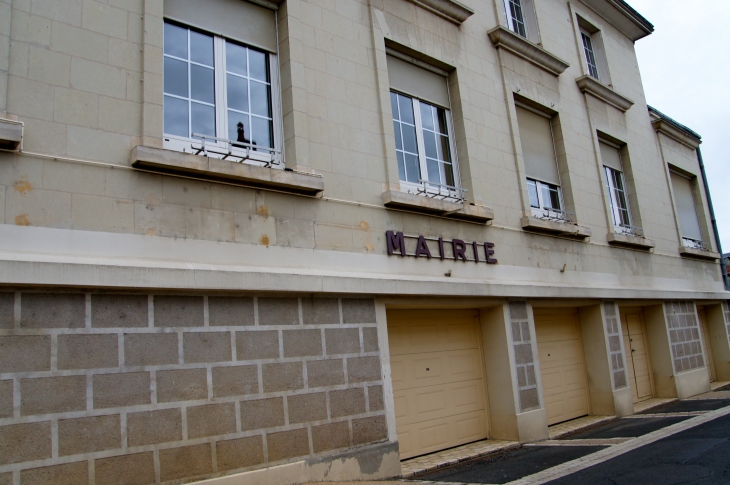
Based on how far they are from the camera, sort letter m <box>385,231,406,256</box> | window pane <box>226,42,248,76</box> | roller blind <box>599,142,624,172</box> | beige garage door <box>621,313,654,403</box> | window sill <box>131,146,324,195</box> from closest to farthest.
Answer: window sill <box>131,146,324,195</box> < window pane <box>226,42,248,76</box> < letter m <box>385,231,406,256</box> < beige garage door <box>621,313,654,403</box> < roller blind <box>599,142,624,172</box>

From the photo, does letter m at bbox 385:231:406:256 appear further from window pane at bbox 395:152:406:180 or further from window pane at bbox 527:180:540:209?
window pane at bbox 527:180:540:209

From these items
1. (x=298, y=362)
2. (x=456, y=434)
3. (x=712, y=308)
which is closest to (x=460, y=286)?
(x=456, y=434)

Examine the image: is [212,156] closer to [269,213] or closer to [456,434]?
[269,213]

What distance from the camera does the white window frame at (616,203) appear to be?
13.0 meters

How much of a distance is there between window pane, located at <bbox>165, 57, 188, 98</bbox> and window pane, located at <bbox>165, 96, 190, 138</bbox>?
95mm

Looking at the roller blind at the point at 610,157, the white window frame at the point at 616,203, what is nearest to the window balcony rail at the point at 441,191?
the white window frame at the point at 616,203

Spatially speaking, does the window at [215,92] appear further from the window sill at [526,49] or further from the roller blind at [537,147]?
the roller blind at [537,147]

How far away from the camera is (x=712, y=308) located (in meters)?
16.3

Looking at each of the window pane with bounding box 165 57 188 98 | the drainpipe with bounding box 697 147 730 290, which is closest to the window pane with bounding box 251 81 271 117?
the window pane with bounding box 165 57 188 98

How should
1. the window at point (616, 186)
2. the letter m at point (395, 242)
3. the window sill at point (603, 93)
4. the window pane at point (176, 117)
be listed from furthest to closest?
the window at point (616, 186)
the window sill at point (603, 93)
the letter m at point (395, 242)
the window pane at point (176, 117)

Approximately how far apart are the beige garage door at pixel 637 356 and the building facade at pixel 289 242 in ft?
5.40

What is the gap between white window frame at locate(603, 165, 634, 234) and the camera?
1296 centimetres

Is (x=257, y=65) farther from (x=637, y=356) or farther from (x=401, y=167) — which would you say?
(x=637, y=356)

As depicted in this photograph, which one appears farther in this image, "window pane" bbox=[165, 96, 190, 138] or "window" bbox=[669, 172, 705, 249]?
"window" bbox=[669, 172, 705, 249]
